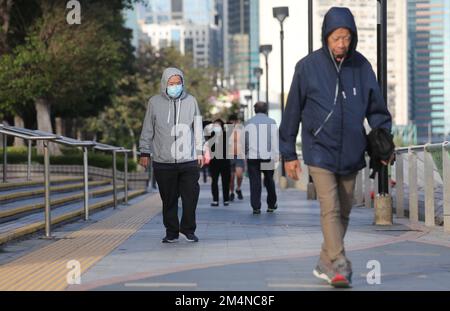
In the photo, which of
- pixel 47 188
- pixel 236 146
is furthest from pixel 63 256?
pixel 236 146

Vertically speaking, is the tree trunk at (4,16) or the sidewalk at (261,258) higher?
the tree trunk at (4,16)

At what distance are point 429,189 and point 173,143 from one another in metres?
4.10

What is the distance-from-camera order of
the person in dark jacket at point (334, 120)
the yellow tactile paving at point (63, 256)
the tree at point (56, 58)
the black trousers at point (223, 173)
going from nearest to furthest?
1. the person in dark jacket at point (334, 120)
2. the yellow tactile paving at point (63, 256)
3. the black trousers at point (223, 173)
4. the tree at point (56, 58)

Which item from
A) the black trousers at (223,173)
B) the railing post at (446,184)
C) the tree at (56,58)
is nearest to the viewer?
the railing post at (446,184)

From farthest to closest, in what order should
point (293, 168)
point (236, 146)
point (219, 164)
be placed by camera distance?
1. point (236, 146)
2. point (219, 164)
3. point (293, 168)

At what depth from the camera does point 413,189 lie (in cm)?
1454

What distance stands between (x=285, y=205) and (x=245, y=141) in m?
2.79

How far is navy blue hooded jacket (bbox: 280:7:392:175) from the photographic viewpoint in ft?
24.6

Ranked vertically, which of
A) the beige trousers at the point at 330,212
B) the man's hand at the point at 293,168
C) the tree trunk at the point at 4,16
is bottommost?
the beige trousers at the point at 330,212

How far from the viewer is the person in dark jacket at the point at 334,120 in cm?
749

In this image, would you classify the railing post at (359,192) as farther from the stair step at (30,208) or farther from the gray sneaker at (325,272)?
the gray sneaker at (325,272)

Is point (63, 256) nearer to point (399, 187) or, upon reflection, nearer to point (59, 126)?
point (399, 187)

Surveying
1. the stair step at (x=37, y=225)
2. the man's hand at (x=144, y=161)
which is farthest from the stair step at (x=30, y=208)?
the man's hand at (x=144, y=161)

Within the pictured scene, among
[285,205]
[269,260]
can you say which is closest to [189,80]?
[285,205]
